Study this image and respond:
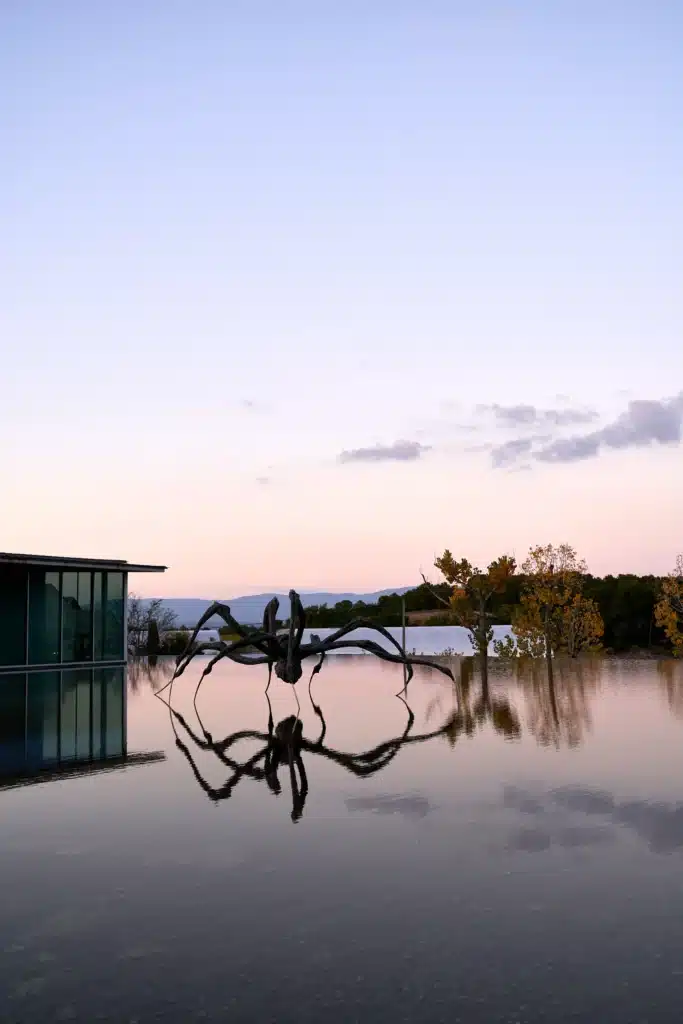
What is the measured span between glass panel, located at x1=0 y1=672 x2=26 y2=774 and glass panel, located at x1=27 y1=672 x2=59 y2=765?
0.09m

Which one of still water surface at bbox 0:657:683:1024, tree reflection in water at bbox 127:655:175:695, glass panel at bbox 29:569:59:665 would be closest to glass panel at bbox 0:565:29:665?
glass panel at bbox 29:569:59:665

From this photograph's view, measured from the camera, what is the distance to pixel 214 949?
3.99 meters

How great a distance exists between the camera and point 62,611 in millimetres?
25656

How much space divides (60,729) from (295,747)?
355 cm

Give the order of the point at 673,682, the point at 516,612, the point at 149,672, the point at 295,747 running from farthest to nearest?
the point at 516,612 < the point at 149,672 < the point at 673,682 < the point at 295,747

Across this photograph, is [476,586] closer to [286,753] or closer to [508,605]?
[508,605]

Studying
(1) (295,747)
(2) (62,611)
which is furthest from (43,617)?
(1) (295,747)

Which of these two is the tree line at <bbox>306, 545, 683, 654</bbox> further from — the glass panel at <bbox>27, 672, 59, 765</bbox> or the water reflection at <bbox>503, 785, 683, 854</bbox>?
the water reflection at <bbox>503, 785, 683, 854</bbox>

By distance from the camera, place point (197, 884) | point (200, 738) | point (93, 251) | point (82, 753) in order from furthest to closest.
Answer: point (93, 251)
point (200, 738)
point (82, 753)
point (197, 884)

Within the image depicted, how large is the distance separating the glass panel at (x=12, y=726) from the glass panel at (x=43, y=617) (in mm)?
5245

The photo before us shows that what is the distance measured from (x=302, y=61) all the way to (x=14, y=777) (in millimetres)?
12535

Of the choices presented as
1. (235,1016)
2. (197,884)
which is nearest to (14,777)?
(197,884)

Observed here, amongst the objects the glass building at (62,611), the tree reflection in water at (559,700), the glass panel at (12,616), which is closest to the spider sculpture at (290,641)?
the tree reflection in water at (559,700)

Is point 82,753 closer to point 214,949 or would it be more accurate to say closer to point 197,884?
point 197,884
